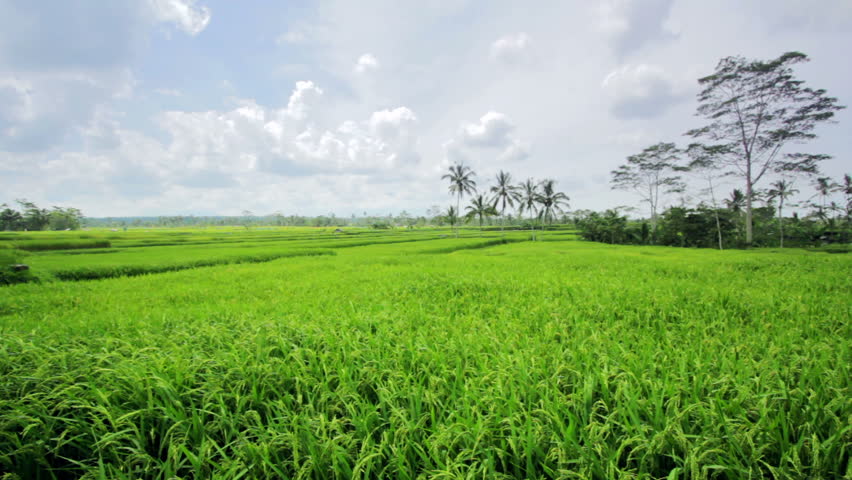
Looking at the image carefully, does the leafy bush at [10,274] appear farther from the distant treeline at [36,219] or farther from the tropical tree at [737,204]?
the tropical tree at [737,204]

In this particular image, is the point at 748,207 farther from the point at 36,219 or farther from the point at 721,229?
the point at 36,219

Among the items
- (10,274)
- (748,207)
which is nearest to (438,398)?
(10,274)

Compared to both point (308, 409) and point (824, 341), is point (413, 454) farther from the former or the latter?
point (824, 341)

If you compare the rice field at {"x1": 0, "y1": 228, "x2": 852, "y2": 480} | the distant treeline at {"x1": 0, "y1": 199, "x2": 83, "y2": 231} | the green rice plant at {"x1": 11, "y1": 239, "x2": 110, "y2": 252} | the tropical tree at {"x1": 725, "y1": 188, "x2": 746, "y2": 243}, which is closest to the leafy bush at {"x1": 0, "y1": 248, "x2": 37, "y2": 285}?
the rice field at {"x1": 0, "y1": 228, "x2": 852, "y2": 480}

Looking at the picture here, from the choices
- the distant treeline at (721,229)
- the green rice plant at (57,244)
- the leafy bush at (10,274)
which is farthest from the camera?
the distant treeline at (721,229)

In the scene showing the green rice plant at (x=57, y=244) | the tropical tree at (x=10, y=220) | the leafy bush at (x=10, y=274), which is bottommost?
the leafy bush at (x=10, y=274)

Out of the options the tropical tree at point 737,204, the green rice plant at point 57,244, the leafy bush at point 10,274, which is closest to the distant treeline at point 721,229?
the tropical tree at point 737,204

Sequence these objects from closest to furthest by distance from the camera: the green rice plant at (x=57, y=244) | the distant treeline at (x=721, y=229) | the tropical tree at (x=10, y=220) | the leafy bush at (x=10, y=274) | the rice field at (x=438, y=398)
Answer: the rice field at (x=438, y=398)
the leafy bush at (x=10, y=274)
the green rice plant at (x=57, y=244)
the distant treeline at (x=721, y=229)
the tropical tree at (x=10, y=220)

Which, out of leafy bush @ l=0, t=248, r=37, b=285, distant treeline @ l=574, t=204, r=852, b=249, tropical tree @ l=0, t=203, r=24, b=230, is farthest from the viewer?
tropical tree @ l=0, t=203, r=24, b=230

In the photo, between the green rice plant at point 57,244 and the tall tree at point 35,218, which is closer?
the green rice plant at point 57,244

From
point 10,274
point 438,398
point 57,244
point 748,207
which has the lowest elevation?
point 10,274

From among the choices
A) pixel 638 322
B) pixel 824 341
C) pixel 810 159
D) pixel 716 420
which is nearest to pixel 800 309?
pixel 824 341

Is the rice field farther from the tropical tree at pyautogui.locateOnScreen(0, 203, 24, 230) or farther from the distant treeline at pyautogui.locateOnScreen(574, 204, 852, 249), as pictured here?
the tropical tree at pyautogui.locateOnScreen(0, 203, 24, 230)

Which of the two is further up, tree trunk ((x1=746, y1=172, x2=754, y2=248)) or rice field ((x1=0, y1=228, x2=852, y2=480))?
tree trunk ((x1=746, y1=172, x2=754, y2=248))
